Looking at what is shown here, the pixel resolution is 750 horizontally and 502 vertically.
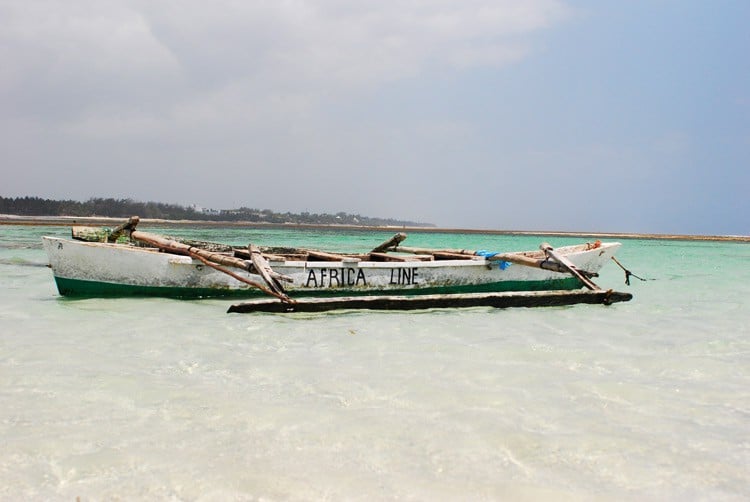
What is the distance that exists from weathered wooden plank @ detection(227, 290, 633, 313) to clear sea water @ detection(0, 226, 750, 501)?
17.2 inches

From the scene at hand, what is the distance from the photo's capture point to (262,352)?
16.1ft

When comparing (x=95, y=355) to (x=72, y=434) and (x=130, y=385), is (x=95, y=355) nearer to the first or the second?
(x=130, y=385)

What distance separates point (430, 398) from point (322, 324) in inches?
115

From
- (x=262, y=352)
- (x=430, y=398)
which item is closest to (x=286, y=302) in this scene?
(x=262, y=352)

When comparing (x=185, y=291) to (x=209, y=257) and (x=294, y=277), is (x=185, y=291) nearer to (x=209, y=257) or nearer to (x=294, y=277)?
(x=209, y=257)

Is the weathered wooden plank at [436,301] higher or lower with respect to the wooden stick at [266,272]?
lower

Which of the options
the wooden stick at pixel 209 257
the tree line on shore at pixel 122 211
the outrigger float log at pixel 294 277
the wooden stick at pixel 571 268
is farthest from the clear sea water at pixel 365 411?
the tree line on shore at pixel 122 211

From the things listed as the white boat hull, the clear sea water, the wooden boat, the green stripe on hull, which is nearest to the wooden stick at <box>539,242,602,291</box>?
the wooden boat

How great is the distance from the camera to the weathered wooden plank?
6727 mm

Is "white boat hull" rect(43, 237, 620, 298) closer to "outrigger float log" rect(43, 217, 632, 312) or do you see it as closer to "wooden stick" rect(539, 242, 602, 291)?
"outrigger float log" rect(43, 217, 632, 312)

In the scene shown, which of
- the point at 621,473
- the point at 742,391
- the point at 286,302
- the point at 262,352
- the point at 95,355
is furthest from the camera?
the point at 286,302

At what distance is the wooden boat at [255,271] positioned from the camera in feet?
25.3

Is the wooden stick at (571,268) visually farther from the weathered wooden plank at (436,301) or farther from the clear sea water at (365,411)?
the clear sea water at (365,411)

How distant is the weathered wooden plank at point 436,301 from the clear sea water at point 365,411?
438 millimetres
